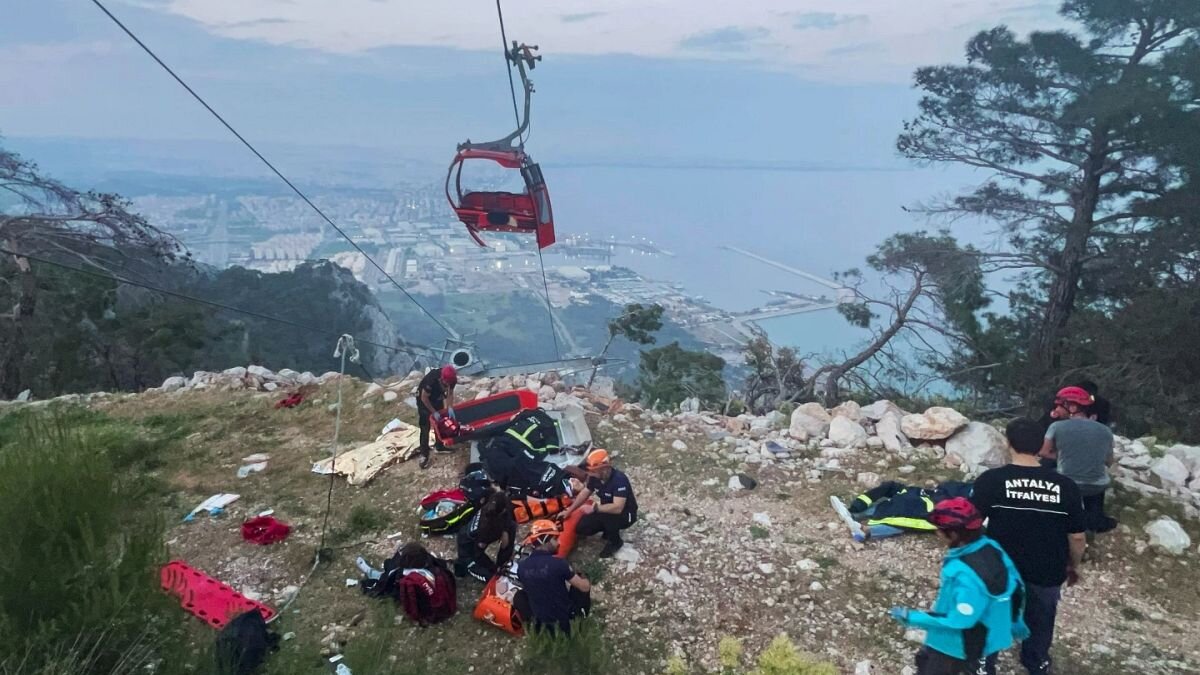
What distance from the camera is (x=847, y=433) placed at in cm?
782

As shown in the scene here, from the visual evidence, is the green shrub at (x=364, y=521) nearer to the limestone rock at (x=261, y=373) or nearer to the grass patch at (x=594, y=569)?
the grass patch at (x=594, y=569)

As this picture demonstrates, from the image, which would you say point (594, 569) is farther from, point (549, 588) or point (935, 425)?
point (935, 425)

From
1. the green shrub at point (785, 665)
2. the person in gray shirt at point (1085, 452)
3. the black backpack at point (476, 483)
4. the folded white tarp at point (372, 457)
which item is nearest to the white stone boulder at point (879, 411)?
the person in gray shirt at point (1085, 452)

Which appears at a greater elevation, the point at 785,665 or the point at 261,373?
the point at 785,665

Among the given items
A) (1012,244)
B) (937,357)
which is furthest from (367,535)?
(1012,244)

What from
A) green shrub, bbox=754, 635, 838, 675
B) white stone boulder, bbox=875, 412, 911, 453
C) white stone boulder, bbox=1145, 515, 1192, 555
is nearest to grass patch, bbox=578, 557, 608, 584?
green shrub, bbox=754, 635, 838, 675

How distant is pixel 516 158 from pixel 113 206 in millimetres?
8735

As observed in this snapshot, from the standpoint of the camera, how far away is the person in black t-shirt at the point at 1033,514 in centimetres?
361

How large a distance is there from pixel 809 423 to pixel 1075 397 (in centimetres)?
322

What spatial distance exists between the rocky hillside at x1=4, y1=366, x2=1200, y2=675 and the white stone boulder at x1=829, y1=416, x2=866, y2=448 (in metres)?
0.03

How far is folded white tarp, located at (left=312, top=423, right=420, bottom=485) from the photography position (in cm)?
743

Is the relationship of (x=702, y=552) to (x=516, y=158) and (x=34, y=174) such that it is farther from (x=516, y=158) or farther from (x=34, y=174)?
(x=34, y=174)

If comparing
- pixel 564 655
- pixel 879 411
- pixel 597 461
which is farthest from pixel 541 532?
pixel 879 411

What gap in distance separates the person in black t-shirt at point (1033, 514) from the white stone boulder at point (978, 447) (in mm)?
3542
